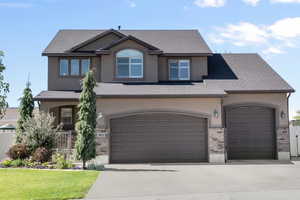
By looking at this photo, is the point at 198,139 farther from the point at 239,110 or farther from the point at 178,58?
the point at 178,58

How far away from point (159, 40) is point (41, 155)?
11659 millimetres

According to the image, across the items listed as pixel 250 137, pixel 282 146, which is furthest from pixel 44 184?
pixel 282 146

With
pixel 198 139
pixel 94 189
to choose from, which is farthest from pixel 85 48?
pixel 94 189

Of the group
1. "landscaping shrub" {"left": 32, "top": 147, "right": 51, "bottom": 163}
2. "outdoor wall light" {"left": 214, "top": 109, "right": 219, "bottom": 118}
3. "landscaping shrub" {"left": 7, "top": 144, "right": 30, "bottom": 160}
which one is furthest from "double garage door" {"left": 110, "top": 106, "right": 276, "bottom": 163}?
"landscaping shrub" {"left": 7, "top": 144, "right": 30, "bottom": 160}

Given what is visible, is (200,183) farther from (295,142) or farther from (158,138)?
(295,142)

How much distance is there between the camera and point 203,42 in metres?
23.2

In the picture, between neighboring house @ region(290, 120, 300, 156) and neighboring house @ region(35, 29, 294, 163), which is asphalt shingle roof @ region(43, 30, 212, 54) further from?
neighboring house @ region(290, 120, 300, 156)

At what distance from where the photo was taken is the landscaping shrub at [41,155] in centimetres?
1580

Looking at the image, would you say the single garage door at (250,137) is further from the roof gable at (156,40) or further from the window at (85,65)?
the window at (85,65)

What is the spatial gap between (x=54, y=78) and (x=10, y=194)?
1255cm

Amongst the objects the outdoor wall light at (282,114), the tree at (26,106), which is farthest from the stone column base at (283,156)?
the tree at (26,106)

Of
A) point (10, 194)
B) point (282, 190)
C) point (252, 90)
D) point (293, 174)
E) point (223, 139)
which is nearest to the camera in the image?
point (10, 194)

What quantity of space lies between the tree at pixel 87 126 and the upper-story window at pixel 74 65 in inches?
228

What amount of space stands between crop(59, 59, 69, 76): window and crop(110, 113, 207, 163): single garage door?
542 centimetres
